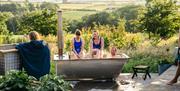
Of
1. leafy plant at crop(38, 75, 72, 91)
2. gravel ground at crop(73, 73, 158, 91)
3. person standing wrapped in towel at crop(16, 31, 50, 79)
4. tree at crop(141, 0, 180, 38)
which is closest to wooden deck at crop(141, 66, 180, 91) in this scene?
gravel ground at crop(73, 73, 158, 91)

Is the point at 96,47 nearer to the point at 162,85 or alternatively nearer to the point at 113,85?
the point at 113,85

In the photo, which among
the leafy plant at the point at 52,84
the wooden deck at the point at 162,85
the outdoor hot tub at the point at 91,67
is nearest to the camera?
the leafy plant at the point at 52,84

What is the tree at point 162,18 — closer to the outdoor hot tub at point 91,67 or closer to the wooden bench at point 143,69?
the wooden bench at point 143,69

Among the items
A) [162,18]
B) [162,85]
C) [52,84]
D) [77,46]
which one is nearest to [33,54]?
[77,46]

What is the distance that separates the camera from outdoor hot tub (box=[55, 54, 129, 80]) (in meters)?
9.85

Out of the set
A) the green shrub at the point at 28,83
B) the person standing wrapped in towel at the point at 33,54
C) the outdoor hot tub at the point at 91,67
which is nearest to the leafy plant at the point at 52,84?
the green shrub at the point at 28,83

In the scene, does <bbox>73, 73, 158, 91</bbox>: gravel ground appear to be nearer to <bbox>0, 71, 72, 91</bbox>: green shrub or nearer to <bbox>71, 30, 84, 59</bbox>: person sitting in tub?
<bbox>71, 30, 84, 59</bbox>: person sitting in tub

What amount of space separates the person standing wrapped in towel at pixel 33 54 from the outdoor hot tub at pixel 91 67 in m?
0.93

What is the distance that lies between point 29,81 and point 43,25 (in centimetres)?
1784

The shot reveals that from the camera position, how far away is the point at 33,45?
8.85m

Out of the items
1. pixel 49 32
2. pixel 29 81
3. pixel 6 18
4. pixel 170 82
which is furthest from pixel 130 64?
pixel 6 18

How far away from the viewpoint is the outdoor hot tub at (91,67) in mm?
9852

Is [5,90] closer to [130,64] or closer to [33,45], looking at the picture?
[33,45]

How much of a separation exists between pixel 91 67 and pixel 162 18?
7329 mm
